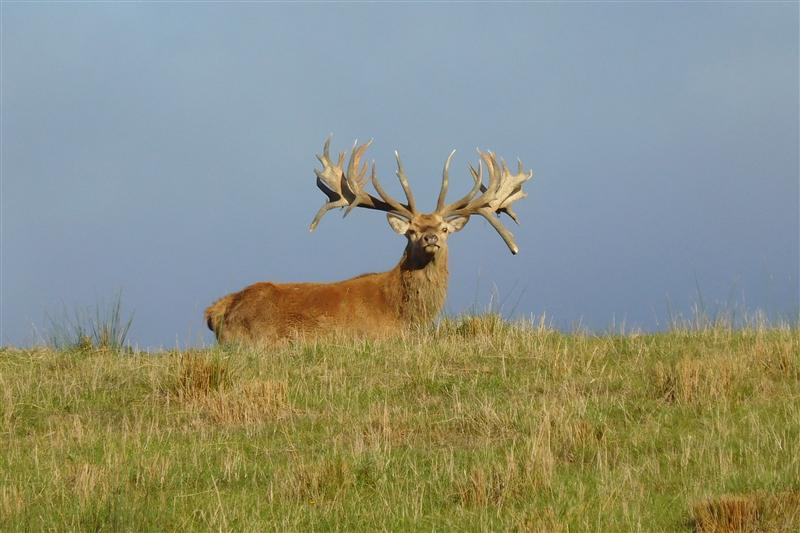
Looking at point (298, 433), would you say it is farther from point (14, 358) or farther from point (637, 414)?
point (14, 358)

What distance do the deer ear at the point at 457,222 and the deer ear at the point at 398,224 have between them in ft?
1.89

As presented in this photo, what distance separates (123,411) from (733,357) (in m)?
5.54

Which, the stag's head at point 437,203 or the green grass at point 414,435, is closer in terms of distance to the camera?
the green grass at point 414,435

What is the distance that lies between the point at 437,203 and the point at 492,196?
102 cm

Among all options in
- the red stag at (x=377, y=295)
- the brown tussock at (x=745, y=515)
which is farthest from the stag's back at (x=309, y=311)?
the brown tussock at (x=745, y=515)

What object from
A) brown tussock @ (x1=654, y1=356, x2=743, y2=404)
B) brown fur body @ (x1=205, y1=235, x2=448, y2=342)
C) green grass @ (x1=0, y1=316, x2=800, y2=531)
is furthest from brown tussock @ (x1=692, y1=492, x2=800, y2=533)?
brown fur body @ (x1=205, y1=235, x2=448, y2=342)

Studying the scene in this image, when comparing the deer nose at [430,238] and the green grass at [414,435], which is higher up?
the deer nose at [430,238]

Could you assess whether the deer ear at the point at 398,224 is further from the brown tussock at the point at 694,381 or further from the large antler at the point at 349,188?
the brown tussock at the point at 694,381

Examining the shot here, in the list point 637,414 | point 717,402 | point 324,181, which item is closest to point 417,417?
point 637,414

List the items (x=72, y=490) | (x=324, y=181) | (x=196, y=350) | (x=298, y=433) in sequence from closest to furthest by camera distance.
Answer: (x=72, y=490) < (x=298, y=433) < (x=196, y=350) < (x=324, y=181)

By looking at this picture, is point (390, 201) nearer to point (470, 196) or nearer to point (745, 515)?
point (470, 196)

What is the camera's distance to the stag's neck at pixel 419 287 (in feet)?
46.5

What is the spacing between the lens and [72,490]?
734cm

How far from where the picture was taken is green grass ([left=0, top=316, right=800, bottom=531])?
22.2 ft
